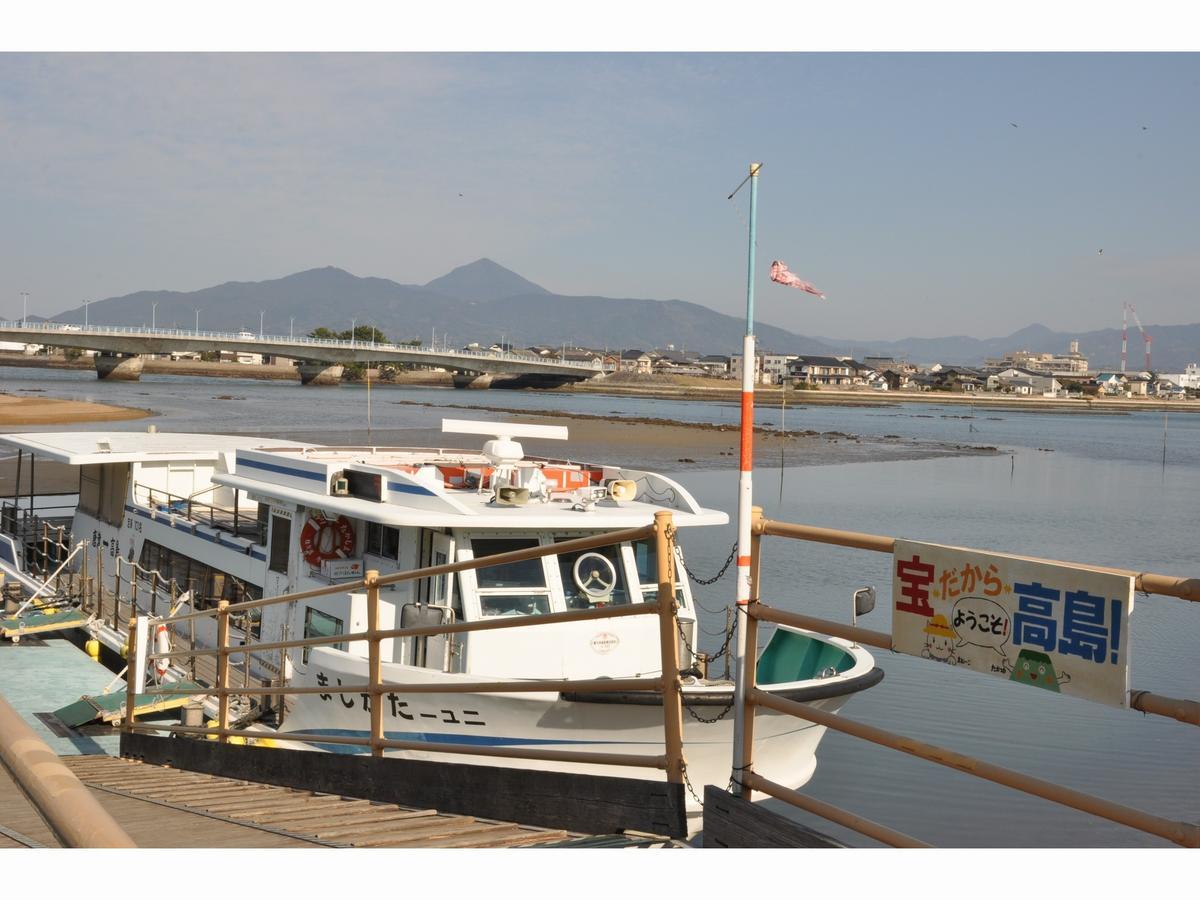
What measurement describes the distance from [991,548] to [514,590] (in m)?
21.1

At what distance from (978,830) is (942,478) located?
1522 inches

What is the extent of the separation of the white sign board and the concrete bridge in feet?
291

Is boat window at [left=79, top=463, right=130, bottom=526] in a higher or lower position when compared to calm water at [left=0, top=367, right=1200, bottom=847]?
higher

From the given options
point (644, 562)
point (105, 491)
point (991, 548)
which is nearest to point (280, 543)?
point (644, 562)

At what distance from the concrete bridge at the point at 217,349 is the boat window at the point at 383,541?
8035 centimetres

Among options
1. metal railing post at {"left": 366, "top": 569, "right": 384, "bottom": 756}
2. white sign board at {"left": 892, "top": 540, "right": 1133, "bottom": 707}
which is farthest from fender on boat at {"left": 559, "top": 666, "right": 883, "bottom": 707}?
white sign board at {"left": 892, "top": 540, "right": 1133, "bottom": 707}

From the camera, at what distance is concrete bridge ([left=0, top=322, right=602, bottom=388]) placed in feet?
301

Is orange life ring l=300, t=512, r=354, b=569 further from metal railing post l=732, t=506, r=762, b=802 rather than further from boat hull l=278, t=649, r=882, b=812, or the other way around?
metal railing post l=732, t=506, r=762, b=802

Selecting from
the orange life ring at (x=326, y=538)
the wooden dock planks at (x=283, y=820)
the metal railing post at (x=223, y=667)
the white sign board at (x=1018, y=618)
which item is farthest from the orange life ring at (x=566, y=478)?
the white sign board at (x=1018, y=618)

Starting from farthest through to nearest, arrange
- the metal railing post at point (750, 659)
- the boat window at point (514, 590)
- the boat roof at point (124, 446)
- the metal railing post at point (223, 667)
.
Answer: the boat roof at point (124, 446) < the boat window at point (514, 590) < the metal railing post at point (223, 667) < the metal railing post at point (750, 659)

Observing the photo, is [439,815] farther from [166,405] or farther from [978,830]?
[166,405]

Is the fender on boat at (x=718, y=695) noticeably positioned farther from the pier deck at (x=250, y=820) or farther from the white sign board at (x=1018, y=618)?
the white sign board at (x=1018, y=618)

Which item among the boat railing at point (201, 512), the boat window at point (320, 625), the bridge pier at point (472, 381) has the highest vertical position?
the bridge pier at point (472, 381)

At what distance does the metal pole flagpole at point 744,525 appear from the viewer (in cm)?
474
